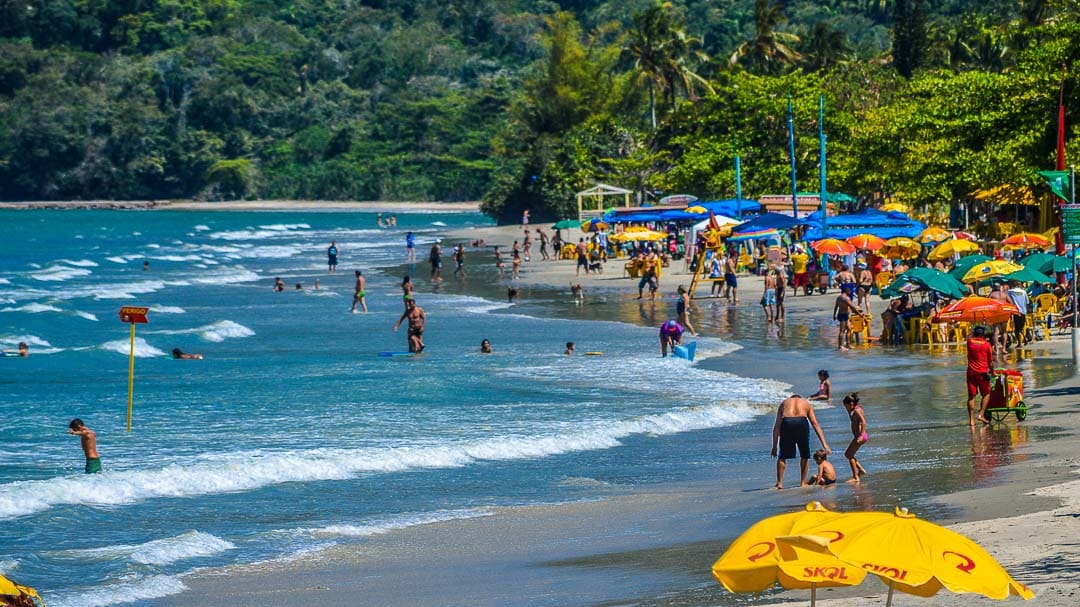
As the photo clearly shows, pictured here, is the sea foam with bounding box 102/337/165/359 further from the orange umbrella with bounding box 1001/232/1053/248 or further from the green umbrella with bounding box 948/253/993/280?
the orange umbrella with bounding box 1001/232/1053/248

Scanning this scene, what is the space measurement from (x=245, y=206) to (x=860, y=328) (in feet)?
437

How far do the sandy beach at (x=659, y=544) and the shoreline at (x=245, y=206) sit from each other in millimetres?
124984

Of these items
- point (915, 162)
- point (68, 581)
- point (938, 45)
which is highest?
point (938, 45)

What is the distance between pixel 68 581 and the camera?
1326 centimetres

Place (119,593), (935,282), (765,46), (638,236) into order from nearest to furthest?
(119,593) < (935,282) < (638,236) < (765,46)

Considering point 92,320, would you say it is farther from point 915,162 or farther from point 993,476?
point 993,476

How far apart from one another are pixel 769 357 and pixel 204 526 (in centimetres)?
1500

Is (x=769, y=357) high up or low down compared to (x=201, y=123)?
down

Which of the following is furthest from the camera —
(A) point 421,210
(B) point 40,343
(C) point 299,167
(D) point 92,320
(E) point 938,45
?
(C) point 299,167

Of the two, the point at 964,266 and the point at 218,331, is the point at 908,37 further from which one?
the point at 218,331

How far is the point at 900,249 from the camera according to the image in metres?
39.7

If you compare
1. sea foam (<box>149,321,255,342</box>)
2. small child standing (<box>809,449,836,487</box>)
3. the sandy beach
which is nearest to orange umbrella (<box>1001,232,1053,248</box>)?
the sandy beach

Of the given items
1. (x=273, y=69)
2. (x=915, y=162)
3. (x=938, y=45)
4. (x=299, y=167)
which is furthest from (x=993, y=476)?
(x=273, y=69)

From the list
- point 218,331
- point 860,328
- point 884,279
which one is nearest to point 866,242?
point 884,279
